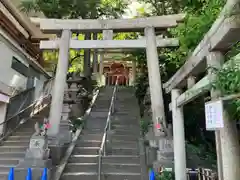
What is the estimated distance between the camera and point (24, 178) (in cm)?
710

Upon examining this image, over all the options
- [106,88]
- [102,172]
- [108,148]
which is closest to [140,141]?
A: [108,148]

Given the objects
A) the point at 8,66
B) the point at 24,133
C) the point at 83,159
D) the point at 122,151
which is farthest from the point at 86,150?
the point at 8,66

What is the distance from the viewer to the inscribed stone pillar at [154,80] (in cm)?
905

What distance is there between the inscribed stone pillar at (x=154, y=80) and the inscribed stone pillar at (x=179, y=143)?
2630 mm

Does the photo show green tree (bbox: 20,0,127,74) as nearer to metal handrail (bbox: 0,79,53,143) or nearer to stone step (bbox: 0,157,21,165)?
metal handrail (bbox: 0,79,53,143)

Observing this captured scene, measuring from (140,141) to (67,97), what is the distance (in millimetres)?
4209

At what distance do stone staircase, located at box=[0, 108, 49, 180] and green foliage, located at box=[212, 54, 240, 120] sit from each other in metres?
6.91

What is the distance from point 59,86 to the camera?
970 centimetres

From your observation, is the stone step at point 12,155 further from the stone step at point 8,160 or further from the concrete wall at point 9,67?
the concrete wall at point 9,67

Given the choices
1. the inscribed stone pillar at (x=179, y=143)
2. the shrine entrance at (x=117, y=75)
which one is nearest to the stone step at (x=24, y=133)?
the inscribed stone pillar at (x=179, y=143)

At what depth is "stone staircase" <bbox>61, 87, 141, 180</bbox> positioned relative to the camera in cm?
765

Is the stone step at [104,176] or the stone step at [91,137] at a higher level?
the stone step at [91,137]

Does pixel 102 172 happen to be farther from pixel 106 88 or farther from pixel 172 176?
pixel 106 88

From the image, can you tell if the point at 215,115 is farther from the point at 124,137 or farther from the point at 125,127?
the point at 125,127
